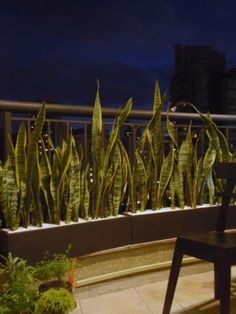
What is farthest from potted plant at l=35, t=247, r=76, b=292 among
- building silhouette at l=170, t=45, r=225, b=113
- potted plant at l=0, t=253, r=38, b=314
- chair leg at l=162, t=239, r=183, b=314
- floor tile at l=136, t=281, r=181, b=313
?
building silhouette at l=170, t=45, r=225, b=113

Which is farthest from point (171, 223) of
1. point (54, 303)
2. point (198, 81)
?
point (198, 81)

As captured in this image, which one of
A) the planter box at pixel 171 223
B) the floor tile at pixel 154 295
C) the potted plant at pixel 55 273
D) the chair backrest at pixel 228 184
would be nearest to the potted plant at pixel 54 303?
the potted plant at pixel 55 273

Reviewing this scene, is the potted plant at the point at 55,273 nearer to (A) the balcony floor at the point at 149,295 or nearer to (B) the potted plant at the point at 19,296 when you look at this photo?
(B) the potted plant at the point at 19,296

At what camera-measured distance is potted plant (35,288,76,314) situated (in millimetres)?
1691

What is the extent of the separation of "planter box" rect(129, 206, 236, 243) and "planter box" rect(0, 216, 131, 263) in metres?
0.09

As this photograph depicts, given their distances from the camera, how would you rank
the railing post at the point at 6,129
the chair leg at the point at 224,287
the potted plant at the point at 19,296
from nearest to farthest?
1. the potted plant at the point at 19,296
2. the chair leg at the point at 224,287
3. the railing post at the point at 6,129

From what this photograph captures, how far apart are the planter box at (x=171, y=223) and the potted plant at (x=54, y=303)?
110 centimetres

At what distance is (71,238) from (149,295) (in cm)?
58

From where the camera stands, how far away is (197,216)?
3.11 m

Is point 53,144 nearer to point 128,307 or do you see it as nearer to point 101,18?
point 128,307

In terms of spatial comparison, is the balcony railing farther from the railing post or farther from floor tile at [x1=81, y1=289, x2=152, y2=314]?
floor tile at [x1=81, y1=289, x2=152, y2=314]

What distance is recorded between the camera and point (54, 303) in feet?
5.59

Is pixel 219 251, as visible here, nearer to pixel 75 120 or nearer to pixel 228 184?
pixel 228 184

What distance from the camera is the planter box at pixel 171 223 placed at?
2.84 meters
